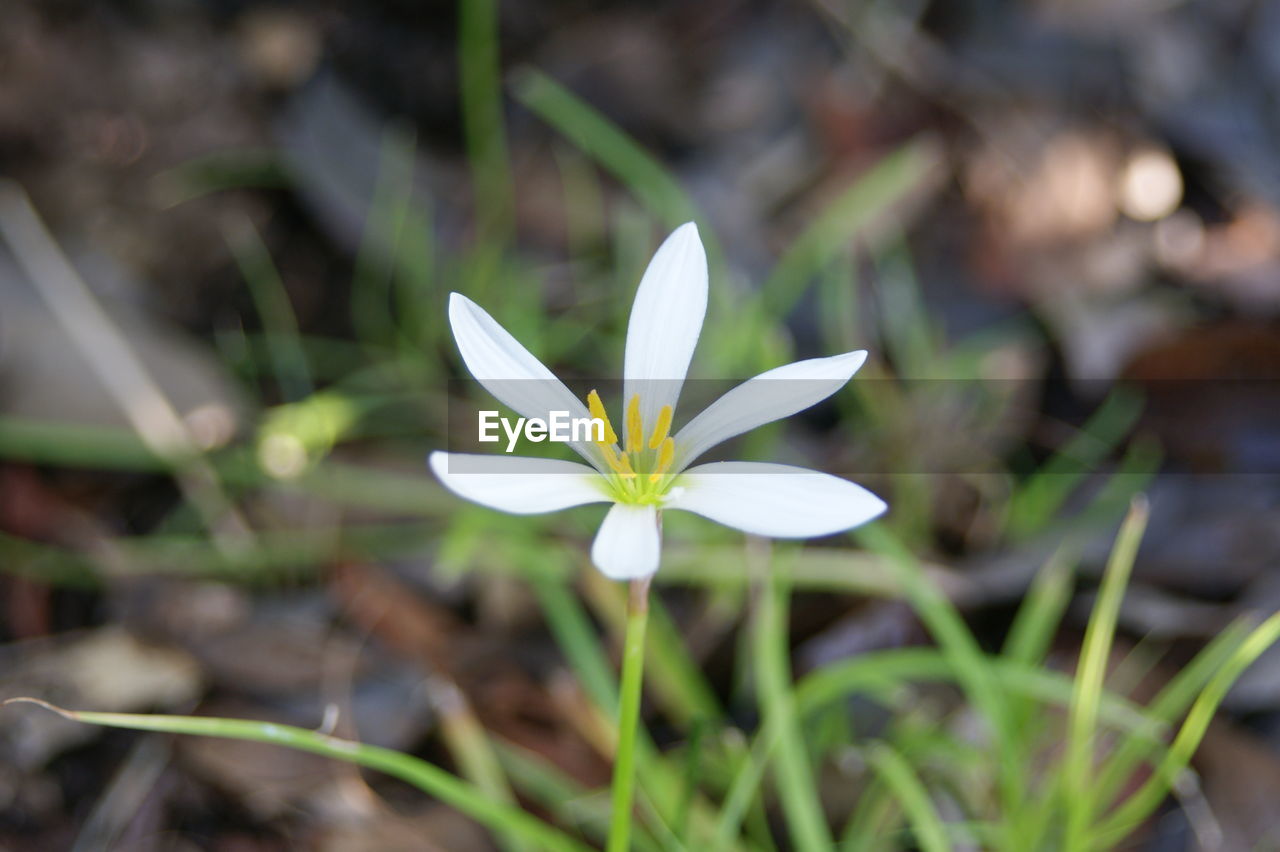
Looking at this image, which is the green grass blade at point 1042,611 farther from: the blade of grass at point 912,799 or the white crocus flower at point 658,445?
the white crocus flower at point 658,445

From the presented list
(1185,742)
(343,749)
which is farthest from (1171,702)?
(343,749)

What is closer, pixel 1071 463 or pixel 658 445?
pixel 658 445

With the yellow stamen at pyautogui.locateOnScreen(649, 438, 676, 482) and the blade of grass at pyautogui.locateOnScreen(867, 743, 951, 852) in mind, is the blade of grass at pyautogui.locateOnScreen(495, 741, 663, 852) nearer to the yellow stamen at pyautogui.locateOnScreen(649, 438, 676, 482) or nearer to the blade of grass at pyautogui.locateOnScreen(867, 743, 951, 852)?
the blade of grass at pyautogui.locateOnScreen(867, 743, 951, 852)

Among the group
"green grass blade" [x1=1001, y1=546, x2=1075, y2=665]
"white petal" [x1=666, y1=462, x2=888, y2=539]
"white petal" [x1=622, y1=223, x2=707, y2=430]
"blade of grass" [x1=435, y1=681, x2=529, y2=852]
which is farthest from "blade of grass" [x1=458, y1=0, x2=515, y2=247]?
"white petal" [x1=666, y1=462, x2=888, y2=539]

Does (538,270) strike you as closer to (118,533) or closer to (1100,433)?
(118,533)

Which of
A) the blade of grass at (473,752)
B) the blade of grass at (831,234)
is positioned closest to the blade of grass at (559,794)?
the blade of grass at (473,752)

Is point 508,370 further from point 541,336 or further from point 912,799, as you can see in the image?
point 541,336
